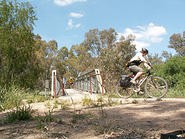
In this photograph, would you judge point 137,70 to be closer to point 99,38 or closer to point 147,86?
point 147,86

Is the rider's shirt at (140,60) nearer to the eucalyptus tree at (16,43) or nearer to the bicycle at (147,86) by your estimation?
the bicycle at (147,86)

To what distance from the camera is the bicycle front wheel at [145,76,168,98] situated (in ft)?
32.0

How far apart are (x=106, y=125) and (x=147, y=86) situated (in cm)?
491

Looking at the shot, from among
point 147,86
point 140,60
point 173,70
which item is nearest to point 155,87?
point 147,86

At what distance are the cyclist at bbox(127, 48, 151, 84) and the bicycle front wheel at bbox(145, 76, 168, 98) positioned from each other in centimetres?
36

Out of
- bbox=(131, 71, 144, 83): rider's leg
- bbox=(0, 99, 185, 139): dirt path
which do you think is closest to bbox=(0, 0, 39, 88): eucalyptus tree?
bbox=(131, 71, 144, 83): rider's leg

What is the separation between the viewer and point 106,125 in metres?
5.29

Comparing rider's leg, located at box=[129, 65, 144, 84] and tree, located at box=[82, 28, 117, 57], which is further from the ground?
tree, located at box=[82, 28, 117, 57]

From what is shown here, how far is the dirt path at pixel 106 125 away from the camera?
484 cm

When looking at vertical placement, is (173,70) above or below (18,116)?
above

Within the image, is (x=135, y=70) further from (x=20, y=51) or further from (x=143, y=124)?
(x=20, y=51)

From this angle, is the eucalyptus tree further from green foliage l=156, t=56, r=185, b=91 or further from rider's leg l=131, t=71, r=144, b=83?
rider's leg l=131, t=71, r=144, b=83

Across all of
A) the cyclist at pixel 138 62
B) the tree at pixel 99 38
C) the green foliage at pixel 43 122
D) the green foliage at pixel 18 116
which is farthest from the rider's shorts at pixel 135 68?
the tree at pixel 99 38

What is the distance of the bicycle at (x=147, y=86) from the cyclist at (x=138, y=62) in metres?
0.23
